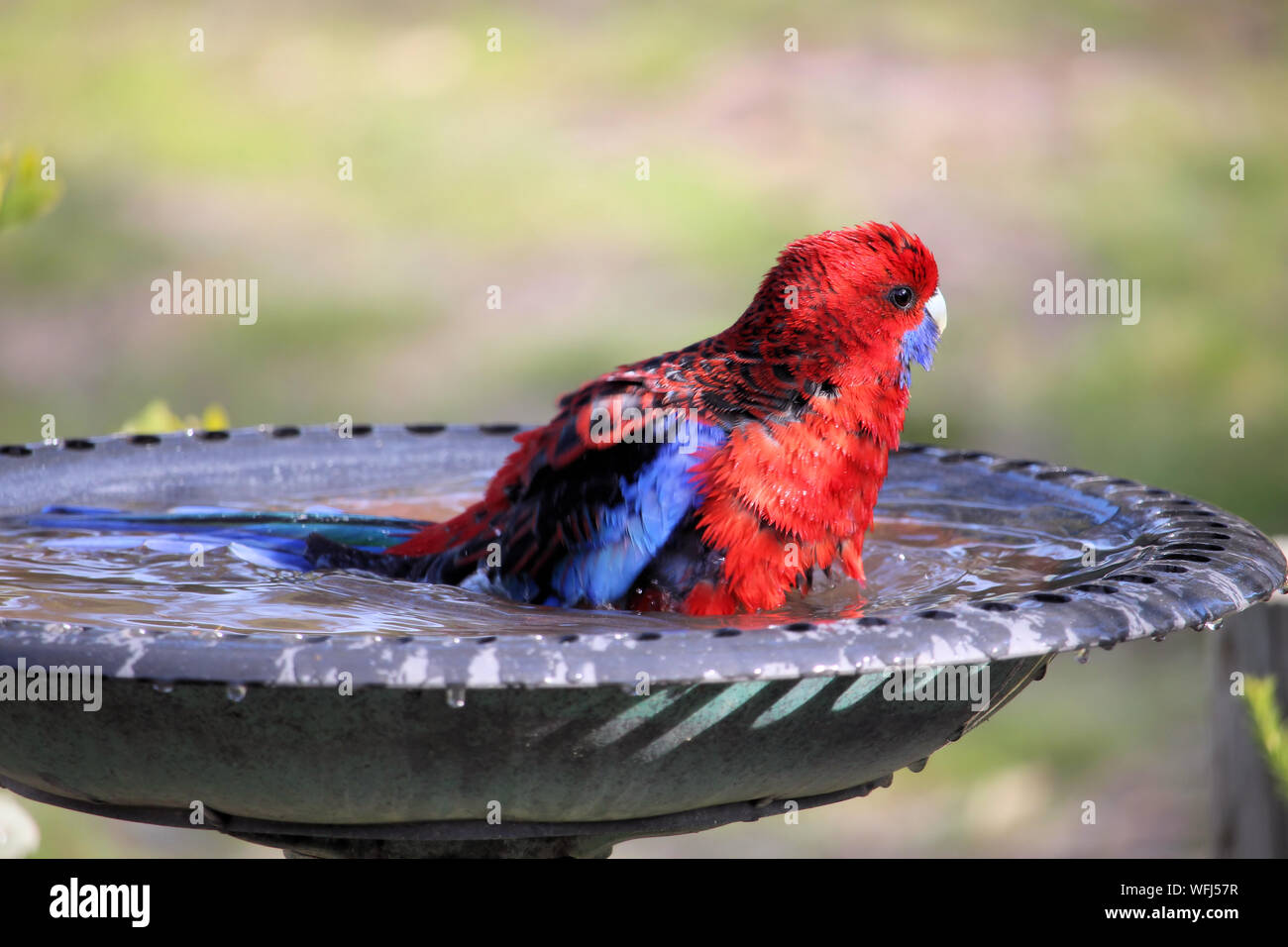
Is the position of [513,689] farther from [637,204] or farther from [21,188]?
[637,204]

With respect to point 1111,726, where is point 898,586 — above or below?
above

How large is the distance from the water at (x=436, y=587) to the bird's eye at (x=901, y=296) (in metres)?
0.47

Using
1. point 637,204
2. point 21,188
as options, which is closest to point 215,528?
point 21,188

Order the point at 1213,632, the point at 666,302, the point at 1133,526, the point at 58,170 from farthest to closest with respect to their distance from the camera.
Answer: the point at 58,170 < the point at 666,302 < the point at 1213,632 < the point at 1133,526

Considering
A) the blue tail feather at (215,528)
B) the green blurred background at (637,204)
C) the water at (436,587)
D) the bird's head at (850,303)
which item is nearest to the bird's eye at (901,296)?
the bird's head at (850,303)

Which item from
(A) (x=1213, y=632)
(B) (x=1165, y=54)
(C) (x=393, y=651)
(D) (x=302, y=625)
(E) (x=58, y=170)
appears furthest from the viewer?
(B) (x=1165, y=54)

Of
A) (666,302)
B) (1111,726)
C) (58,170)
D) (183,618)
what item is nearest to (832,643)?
(183,618)

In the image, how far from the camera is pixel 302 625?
2074mm

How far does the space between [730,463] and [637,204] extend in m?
7.30

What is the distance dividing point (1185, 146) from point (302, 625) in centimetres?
869

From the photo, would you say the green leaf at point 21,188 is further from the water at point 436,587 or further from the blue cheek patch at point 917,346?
the blue cheek patch at point 917,346

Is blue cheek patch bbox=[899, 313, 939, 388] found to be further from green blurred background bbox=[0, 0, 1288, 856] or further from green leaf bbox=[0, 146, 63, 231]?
green blurred background bbox=[0, 0, 1288, 856]

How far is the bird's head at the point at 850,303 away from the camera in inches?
91.4
